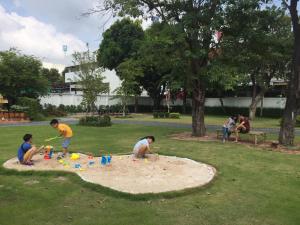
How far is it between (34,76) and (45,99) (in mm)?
10937

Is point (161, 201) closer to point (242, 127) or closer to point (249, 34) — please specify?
point (242, 127)

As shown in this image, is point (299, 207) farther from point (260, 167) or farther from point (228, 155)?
point (228, 155)

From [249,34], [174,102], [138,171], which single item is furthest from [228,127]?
[174,102]

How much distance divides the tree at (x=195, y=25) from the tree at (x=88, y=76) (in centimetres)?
1460

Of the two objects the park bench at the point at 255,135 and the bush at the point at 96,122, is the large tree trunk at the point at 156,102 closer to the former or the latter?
the bush at the point at 96,122

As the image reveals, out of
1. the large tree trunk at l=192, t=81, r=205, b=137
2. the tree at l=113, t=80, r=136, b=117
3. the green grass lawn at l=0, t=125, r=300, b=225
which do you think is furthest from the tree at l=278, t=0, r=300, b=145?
the tree at l=113, t=80, r=136, b=117

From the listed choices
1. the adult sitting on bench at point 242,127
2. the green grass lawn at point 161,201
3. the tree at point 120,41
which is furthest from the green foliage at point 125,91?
the green grass lawn at point 161,201

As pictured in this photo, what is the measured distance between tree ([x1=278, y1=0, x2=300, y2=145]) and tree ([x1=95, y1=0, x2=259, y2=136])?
2.88 meters

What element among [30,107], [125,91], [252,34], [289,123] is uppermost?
[252,34]

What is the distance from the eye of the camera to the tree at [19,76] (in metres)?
31.1

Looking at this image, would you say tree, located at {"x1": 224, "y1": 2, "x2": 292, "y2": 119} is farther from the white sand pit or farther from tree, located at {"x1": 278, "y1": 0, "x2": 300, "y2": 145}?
the white sand pit

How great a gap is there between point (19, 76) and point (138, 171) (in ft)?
82.9

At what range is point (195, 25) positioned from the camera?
16047mm

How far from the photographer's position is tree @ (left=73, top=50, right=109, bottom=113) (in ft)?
102
